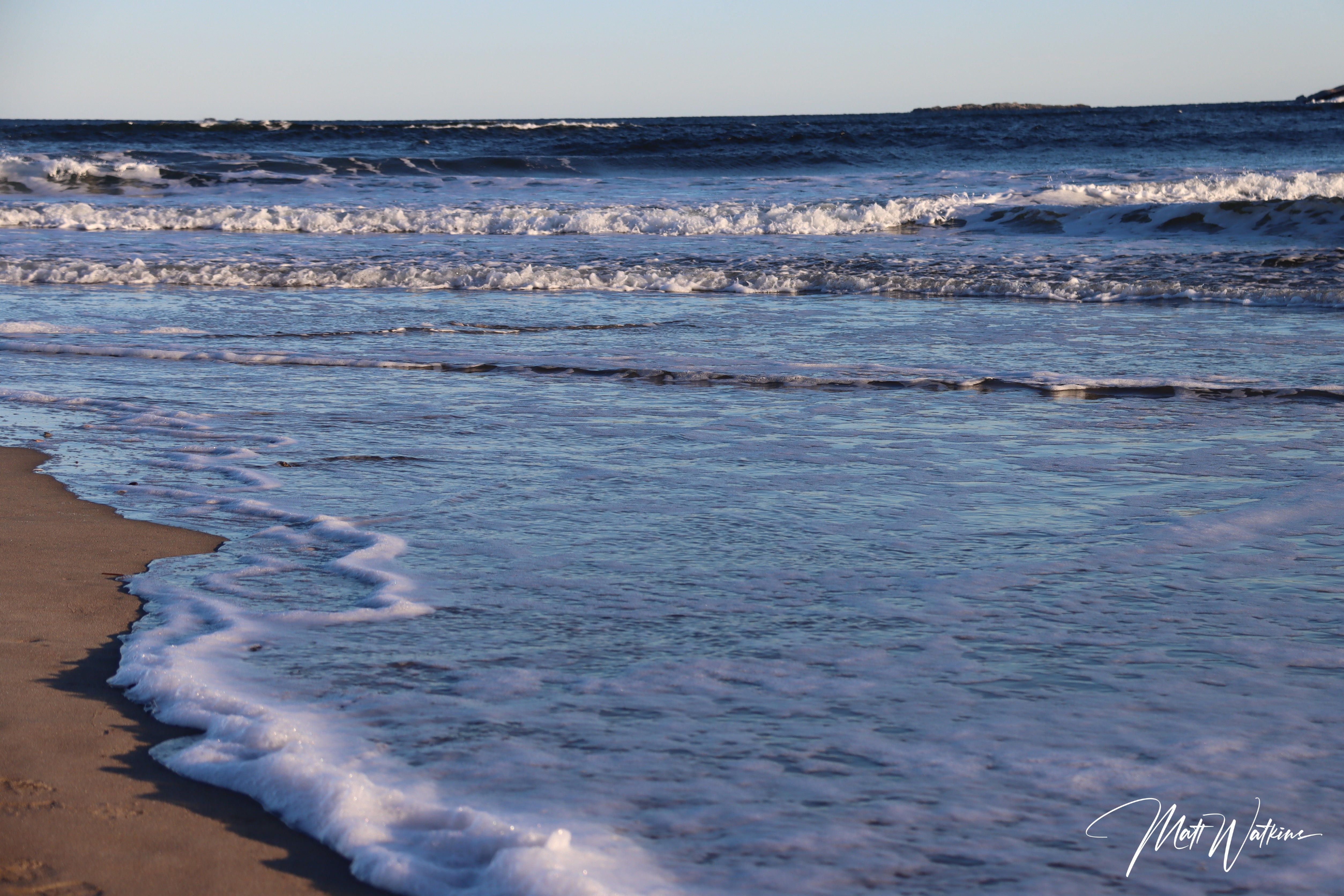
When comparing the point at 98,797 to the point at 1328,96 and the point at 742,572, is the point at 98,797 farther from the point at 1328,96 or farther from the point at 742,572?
the point at 1328,96

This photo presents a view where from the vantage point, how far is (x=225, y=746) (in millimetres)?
2139

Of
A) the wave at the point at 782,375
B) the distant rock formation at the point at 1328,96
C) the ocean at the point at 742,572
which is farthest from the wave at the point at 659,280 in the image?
the distant rock formation at the point at 1328,96

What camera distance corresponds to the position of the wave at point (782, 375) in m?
5.68

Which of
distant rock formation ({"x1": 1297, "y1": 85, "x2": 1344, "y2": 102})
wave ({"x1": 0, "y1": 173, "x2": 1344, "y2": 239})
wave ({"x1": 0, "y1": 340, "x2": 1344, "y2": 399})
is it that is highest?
distant rock formation ({"x1": 1297, "y1": 85, "x2": 1344, "y2": 102})

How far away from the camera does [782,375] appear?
617cm

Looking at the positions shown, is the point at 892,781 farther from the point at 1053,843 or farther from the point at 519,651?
the point at 519,651

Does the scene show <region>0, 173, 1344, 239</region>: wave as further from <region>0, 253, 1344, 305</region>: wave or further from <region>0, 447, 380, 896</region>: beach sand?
<region>0, 447, 380, 896</region>: beach sand

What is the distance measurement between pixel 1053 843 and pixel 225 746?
1.39 meters

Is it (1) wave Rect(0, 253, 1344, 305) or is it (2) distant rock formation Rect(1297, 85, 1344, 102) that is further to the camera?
(2) distant rock formation Rect(1297, 85, 1344, 102)

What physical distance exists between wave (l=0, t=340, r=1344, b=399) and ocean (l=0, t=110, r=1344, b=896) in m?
0.04

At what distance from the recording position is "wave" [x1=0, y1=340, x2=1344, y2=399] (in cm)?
568

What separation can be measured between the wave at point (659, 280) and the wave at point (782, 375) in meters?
3.76

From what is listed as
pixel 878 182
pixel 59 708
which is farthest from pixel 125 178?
pixel 59 708

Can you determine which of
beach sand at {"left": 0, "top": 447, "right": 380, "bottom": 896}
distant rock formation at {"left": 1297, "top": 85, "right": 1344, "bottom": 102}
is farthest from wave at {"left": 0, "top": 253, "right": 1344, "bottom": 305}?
distant rock formation at {"left": 1297, "top": 85, "right": 1344, "bottom": 102}
